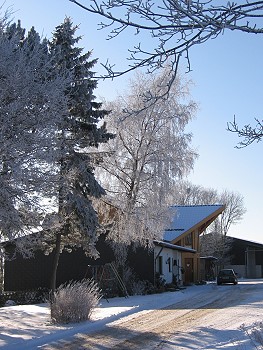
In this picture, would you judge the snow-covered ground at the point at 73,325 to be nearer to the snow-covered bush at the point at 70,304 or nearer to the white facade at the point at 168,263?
the snow-covered bush at the point at 70,304

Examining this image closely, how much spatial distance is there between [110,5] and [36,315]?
59.2 feet

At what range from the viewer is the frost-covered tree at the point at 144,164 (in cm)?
3144

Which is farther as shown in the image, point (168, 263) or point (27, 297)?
point (168, 263)

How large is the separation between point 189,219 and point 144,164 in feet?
64.5

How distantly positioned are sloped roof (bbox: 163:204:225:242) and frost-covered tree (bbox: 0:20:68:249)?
29.2 meters

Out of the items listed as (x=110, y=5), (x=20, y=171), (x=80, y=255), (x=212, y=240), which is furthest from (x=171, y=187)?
(x=212, y=240)

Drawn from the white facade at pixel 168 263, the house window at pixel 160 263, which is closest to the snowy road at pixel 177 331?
the white facade at pixel 168 263

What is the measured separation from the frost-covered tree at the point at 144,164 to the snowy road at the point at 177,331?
818cm

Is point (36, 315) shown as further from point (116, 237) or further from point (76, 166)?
point (116, 237)

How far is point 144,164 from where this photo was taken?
32500 mm

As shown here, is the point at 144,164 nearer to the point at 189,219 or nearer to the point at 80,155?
the point at 80,155

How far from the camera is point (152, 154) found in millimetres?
32469

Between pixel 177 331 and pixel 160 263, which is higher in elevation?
pixel 160 263

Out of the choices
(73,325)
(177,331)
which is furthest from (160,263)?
(177,331)
